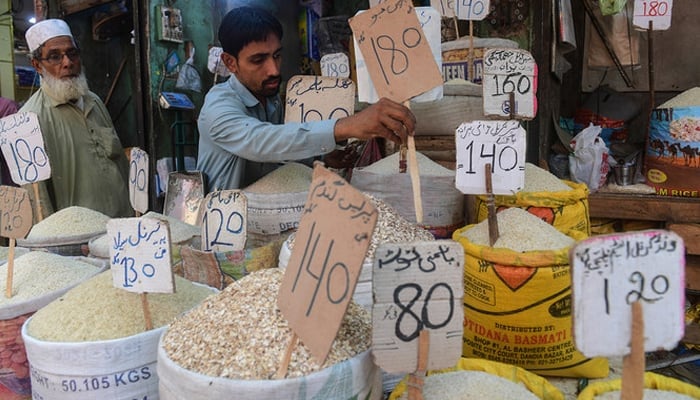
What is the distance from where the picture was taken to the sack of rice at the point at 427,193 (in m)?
1.61

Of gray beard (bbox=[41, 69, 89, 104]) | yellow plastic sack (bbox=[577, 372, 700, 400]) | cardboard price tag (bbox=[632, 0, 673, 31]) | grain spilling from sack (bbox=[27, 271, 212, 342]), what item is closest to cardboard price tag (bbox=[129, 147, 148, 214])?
grain spilling from sack (bbox=[27, 271, 212, 342])

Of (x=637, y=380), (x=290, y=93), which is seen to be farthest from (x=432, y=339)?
(x=290, y=93)

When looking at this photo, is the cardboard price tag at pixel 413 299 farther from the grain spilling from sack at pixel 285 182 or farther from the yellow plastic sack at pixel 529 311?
the grain spilling from sack at pixel 285 182

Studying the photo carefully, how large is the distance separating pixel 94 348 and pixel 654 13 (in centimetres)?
258

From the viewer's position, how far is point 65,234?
1613 millimetres

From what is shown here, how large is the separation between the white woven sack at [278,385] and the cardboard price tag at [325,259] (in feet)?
0.19

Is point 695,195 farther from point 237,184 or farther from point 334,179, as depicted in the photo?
point 334,179

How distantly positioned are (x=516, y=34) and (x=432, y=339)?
2.14 m

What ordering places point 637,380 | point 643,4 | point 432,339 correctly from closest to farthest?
1. point 637,380
2. point 432,339
3. point 643,4

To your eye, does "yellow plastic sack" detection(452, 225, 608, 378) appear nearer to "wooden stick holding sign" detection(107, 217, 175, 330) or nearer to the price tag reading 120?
the price tag reading 120

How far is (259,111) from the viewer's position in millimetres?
1866

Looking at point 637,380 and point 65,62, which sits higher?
point 65,62

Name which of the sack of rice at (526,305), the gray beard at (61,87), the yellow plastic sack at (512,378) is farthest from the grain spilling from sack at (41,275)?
the gray beard at (61,87)

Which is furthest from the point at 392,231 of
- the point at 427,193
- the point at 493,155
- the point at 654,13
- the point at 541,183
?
the point at 654,13
